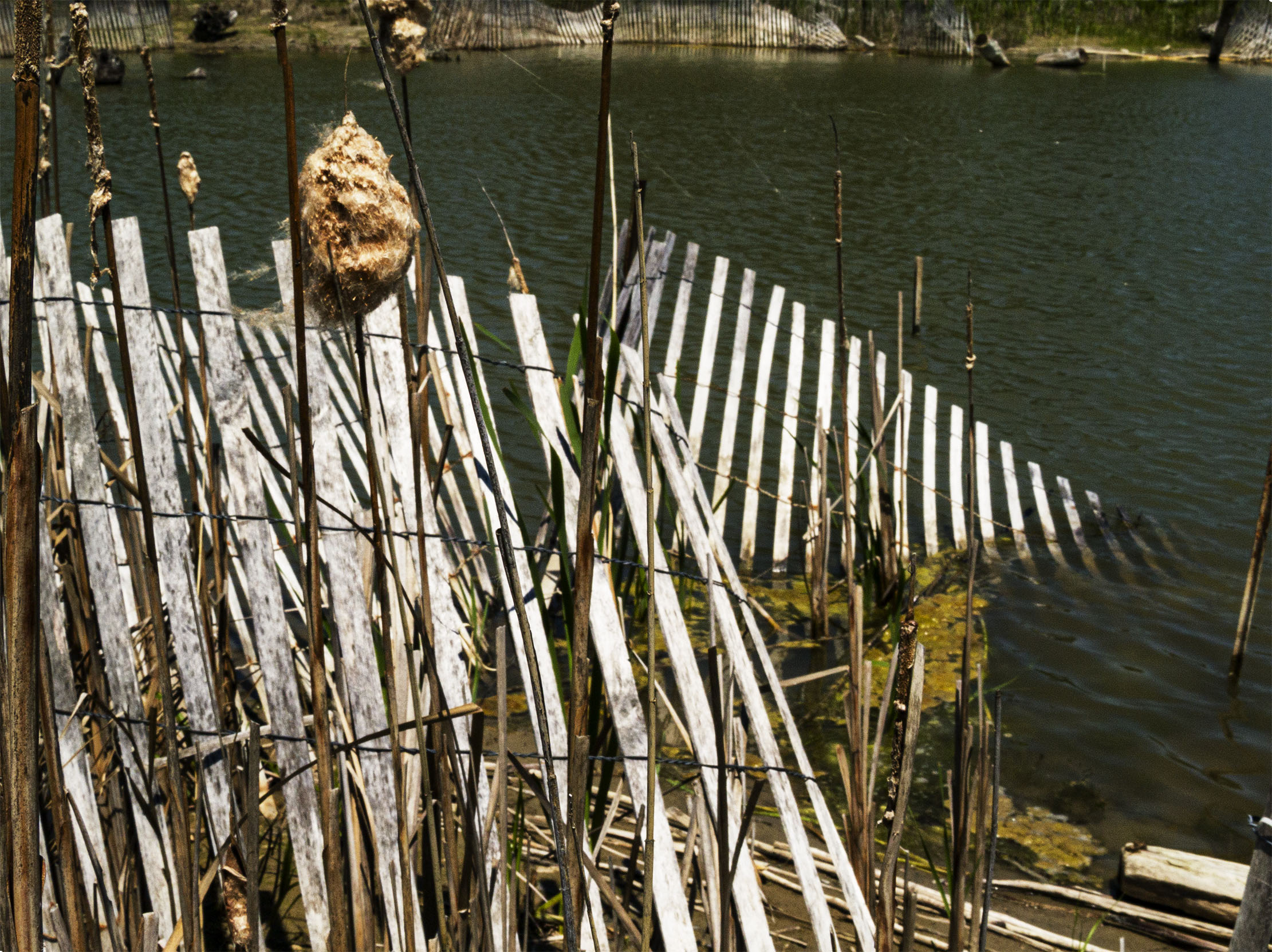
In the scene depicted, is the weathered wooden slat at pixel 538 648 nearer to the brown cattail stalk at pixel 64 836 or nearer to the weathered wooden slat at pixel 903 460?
the brown cattail stalk at pixel 64 836

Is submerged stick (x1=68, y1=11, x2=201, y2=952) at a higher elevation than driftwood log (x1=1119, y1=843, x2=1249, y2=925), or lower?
higher

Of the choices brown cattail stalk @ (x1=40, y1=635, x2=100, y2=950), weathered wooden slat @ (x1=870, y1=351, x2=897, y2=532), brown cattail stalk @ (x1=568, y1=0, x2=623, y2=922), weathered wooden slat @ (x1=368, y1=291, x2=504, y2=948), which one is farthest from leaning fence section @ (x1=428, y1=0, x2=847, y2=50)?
brown cattail stalk @ (x1=568, y1=0, x2=623, y2=922)

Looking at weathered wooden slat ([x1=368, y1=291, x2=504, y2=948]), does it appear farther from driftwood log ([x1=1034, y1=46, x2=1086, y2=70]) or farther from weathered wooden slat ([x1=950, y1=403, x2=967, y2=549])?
driftwood log ([x1=1034, y1=46, x2=1086, y2=70])

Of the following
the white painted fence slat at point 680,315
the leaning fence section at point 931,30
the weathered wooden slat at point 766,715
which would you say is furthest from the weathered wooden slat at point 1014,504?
the leaning fence section at point 931,30

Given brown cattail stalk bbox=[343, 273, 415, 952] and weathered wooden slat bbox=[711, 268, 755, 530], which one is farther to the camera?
weathered wooden slat bbox=[711, 268, 755, 530]

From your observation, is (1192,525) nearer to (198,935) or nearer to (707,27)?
(198,935)

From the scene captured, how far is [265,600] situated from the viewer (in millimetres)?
2021

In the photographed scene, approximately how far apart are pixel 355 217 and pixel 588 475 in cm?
59

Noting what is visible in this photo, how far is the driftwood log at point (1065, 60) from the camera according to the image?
76.4 ft

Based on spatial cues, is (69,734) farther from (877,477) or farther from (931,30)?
(931,30)

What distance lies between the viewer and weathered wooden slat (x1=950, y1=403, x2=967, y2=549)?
204 inches

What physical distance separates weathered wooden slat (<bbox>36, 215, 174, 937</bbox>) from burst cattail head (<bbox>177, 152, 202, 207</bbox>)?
262 millimetres

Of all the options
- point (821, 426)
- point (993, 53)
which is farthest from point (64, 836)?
point (993, 53)

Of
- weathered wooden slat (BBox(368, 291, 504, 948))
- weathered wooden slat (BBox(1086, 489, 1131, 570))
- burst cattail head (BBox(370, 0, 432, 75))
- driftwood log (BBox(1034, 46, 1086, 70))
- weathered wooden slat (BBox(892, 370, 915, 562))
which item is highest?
driftwood log (BBox(1034, 46, 1086, 70))
